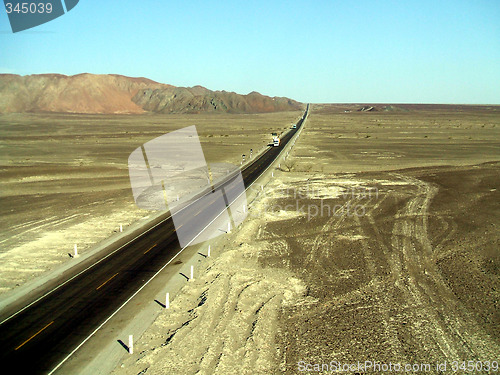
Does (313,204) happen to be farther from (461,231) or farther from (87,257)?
(87,257)

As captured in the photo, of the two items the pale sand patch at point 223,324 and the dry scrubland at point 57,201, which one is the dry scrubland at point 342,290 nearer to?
the pale sand patch at point 223,324

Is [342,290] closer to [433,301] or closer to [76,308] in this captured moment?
[433,301]

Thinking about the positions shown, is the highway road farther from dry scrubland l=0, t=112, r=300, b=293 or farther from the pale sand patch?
dry scrubland l=0, t=112, r=300, b=293

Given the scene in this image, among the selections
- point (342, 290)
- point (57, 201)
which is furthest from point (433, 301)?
point (57, 201)

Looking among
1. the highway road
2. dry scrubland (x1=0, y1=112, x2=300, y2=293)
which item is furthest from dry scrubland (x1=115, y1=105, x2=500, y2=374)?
dry scrubland (x1=0, y1=112, x2=300, y2=293)

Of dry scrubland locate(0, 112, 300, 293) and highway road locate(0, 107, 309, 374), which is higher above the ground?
highway road locate(0, 107, 309, 374)

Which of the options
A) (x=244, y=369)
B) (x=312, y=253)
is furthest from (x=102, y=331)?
(x=312, y=253)

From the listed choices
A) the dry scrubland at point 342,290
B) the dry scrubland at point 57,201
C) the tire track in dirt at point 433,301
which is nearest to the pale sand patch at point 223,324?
the dry scrubland at point 342,290
